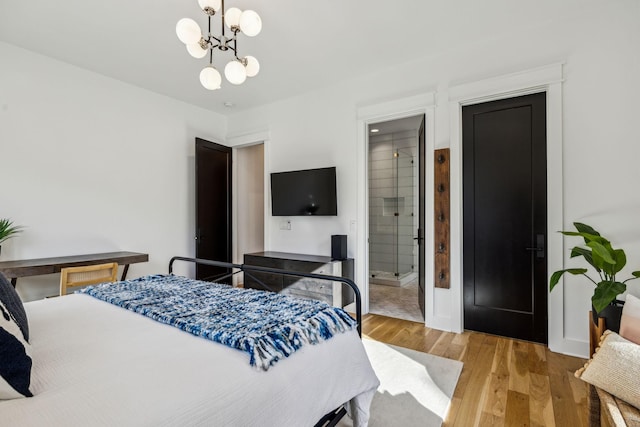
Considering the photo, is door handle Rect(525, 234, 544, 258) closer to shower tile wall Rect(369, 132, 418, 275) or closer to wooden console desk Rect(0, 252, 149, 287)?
shower tile wall Rect(369, 132, 418, 275)

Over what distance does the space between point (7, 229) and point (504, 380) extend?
427cm

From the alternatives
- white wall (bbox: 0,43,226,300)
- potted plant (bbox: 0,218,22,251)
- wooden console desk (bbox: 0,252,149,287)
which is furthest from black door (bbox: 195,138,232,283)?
potted plant (bbox: 0,218,22,251)

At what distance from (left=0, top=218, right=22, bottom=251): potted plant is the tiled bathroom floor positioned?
3.59m

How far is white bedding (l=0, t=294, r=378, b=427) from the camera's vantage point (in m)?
0.76

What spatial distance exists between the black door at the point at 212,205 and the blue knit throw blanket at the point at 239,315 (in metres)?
2.24

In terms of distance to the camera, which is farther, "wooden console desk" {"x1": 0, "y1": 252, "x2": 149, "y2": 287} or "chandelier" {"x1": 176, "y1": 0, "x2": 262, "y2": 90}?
"wooden console desk" {"x1": 0, "y1": 252, "x2": 149, "y2": 287}

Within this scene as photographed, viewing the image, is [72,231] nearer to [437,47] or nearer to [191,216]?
[191,216]

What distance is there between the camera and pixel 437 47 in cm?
295

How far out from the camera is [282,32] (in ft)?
8.78

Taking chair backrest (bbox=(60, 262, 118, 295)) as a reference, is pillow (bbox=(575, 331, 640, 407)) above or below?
below

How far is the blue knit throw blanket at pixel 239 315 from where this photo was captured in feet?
3.62

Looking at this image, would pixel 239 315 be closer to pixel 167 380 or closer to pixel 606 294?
pixel 167 380

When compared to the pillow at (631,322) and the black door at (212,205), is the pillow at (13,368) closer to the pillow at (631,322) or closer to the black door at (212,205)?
the pillow at (631,322)

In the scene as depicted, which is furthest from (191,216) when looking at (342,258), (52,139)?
(342,258)
